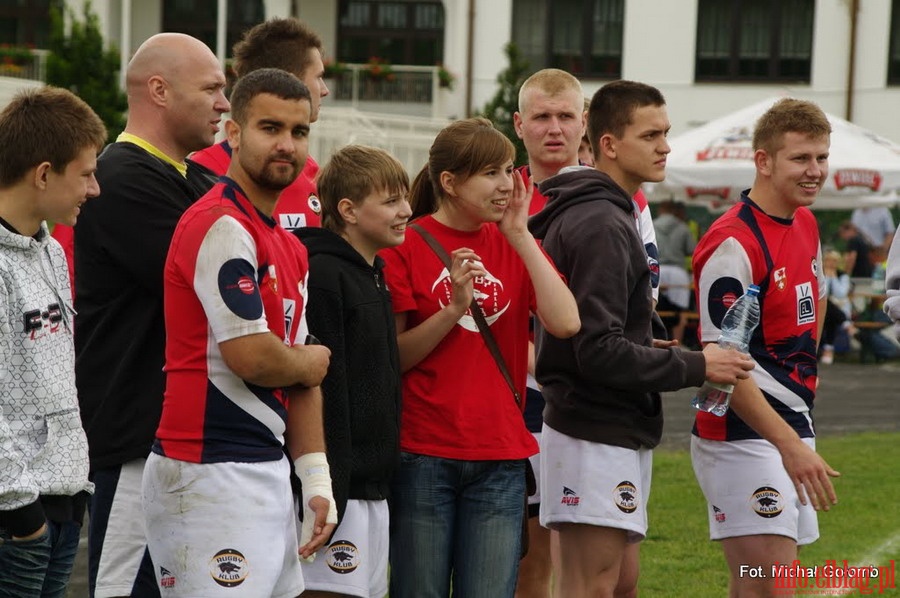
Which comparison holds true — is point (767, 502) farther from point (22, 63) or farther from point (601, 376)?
point (22, 63)

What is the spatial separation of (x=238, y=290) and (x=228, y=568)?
2.58 ft

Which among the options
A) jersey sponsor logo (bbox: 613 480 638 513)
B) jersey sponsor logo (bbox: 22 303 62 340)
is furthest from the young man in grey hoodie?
jersey sponsor logo (bbox: 613 480 638 513)

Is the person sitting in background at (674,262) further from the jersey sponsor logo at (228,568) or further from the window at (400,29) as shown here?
the jersey sponsor logo at (228,568)

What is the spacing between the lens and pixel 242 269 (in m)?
3.70

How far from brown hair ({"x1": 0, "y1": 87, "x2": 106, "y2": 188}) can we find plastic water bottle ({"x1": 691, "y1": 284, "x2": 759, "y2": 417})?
247 cm

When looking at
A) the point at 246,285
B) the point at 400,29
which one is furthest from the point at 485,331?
the point at 400,29

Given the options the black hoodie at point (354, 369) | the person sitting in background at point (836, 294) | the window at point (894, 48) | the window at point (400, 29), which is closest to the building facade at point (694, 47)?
the window at point (894, 48)

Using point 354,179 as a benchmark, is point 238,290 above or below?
below

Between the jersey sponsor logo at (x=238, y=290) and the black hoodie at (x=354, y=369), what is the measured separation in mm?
593

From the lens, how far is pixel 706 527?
8.62 m

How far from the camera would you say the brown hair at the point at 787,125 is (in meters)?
5.55

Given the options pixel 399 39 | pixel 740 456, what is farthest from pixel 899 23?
pixel 740 456
